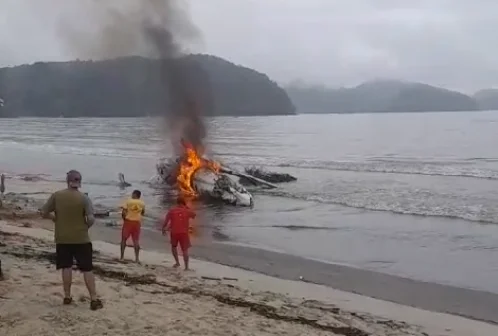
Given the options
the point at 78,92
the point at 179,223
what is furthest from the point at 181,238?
the point at 78,92

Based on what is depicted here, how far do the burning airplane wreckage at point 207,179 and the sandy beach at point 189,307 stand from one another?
42.2ft

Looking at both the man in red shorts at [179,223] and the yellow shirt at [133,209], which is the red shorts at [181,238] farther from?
the yellow shirt at [133,209]

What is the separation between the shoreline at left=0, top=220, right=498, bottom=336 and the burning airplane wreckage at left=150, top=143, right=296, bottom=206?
12.7 metres

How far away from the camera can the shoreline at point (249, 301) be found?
329 inches

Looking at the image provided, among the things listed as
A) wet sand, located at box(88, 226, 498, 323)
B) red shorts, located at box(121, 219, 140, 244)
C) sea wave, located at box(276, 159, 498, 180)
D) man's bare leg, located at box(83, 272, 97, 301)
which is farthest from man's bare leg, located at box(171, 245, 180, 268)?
sea wave, located at box(276, 159, 498, 180)

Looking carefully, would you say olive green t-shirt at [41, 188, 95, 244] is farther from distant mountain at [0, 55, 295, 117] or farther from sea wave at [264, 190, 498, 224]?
distant mountain at [0, 55, 295, 117]

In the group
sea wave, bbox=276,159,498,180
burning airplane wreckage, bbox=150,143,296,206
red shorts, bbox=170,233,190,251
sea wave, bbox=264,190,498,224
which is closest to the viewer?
red shorts, bbox=170,233,190,251

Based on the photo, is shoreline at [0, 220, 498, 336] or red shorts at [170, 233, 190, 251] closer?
shoreline at [0, 220, 498, 336]

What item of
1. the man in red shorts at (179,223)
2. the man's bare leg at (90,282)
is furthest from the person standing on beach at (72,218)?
the man in red shorts at (179,223)

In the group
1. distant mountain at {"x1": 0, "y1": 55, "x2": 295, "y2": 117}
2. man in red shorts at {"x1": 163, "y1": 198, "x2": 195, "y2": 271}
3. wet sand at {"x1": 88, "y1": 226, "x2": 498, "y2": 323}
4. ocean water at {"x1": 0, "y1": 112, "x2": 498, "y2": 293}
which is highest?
distant mountain at {"x1": 0, "y1": 55, "x2": 295, "y2": 117}

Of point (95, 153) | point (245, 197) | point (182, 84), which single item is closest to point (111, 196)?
point (245, 197)

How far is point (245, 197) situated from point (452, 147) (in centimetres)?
4340

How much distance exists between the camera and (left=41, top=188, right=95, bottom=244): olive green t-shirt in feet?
25.8

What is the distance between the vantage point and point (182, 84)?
34000 millimetres
